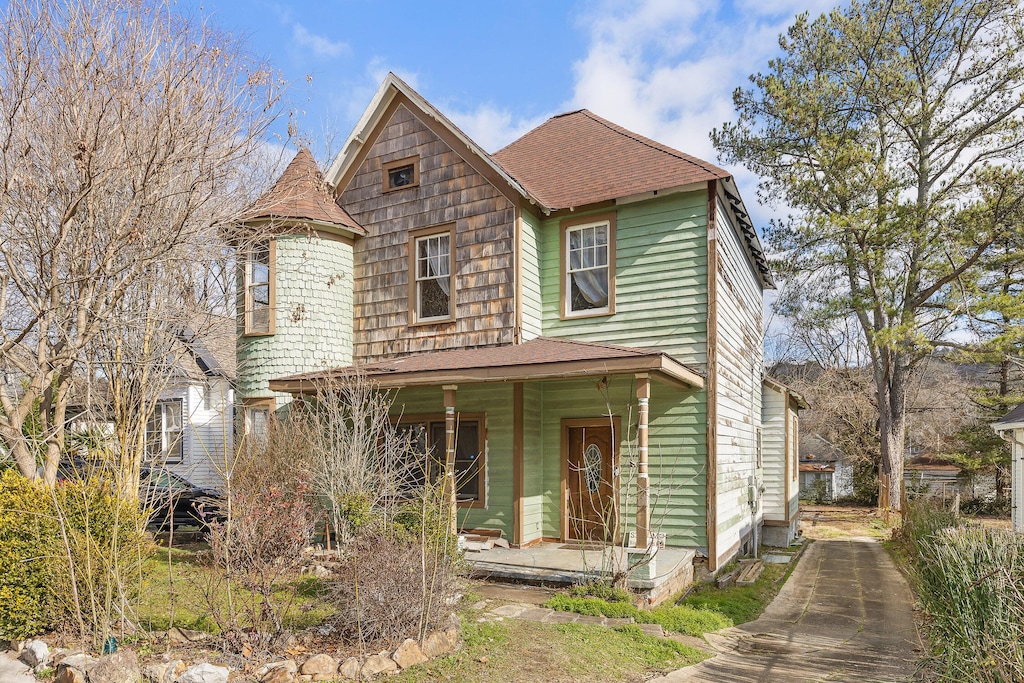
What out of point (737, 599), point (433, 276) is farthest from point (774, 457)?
point (433, 276)

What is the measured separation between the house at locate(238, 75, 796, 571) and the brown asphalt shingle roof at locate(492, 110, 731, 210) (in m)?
0.05

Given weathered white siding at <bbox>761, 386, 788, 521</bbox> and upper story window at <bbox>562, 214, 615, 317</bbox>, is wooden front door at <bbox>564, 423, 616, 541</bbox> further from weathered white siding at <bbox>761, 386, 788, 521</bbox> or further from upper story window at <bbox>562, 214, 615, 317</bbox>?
weathered white siding at <bbox>761, 386, 788, 521</bbox>

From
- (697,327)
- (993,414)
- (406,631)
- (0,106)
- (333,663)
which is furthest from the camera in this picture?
(993,414)

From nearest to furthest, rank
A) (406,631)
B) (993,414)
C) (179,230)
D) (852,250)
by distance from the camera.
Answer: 1. (406,631)
2. (179,230)
3. (852,250)
4. (993,414)

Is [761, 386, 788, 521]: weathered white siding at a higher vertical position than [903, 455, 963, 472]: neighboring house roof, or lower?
higher

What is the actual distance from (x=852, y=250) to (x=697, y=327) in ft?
41.5

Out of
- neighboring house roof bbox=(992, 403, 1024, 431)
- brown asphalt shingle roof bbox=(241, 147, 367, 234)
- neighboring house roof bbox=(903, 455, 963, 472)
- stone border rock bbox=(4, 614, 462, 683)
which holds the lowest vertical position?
neighboring house roof bbox=(903, 455, 963, 472)

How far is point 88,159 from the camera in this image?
8.10m

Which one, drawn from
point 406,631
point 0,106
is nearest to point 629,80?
point 0,106

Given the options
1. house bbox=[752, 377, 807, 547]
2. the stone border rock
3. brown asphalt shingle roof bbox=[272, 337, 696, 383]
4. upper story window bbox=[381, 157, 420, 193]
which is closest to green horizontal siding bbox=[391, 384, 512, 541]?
brown asphalt shingle roof bbox=[272, 337, 696, 383]

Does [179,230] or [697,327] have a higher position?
[179,230]

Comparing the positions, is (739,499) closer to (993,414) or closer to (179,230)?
(179,230)

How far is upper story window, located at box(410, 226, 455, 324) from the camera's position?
12977mm

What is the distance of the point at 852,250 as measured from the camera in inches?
830
